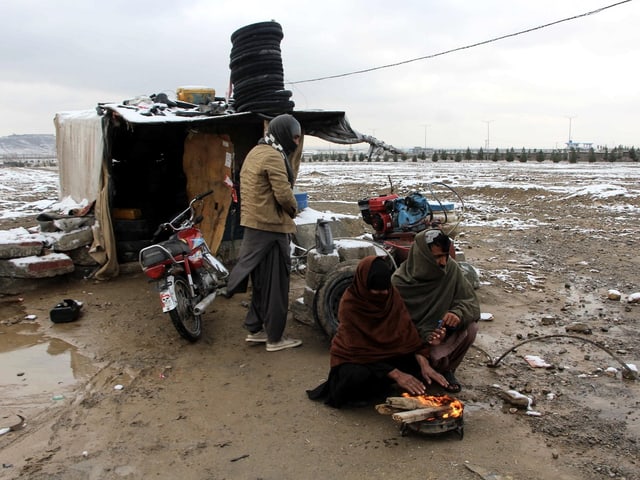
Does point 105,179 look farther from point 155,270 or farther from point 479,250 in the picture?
point 479,250

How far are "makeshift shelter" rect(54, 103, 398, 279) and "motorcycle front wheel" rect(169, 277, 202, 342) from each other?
210cm

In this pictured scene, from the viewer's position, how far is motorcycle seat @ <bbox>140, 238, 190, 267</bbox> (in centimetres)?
472

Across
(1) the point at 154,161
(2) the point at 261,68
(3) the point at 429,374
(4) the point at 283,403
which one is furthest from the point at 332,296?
(1) the point at 154,161

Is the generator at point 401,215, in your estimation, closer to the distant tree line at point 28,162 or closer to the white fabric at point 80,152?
the white fabric at point 80,152

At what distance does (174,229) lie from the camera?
5.22m

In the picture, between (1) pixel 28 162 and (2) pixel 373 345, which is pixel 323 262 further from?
(1) pixel 28 162

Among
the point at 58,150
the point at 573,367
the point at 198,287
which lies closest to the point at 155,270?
the point at 198,287

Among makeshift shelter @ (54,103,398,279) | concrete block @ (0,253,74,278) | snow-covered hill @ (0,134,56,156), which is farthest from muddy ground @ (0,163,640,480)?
snow-covered hill @ (0,134,56,156)

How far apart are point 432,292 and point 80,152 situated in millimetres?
5901

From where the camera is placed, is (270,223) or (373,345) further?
(270,223)

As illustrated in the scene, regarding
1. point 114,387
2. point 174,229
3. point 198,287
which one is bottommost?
point 114,387

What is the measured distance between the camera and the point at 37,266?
251 inches

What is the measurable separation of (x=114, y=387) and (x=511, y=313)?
386 cm

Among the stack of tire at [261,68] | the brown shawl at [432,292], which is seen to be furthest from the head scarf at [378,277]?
the stack of tire at [261,68]
